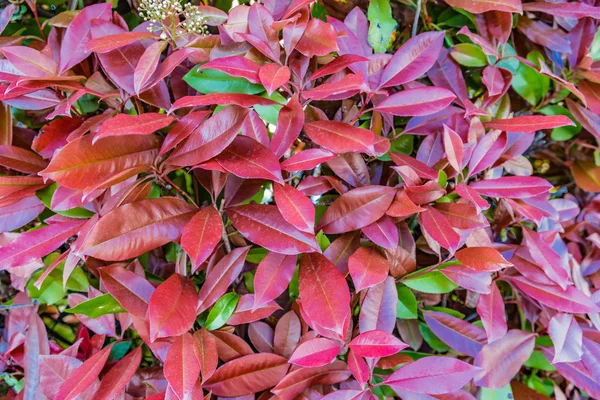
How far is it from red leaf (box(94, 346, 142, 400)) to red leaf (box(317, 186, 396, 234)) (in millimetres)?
385

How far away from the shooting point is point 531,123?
28.5 inches

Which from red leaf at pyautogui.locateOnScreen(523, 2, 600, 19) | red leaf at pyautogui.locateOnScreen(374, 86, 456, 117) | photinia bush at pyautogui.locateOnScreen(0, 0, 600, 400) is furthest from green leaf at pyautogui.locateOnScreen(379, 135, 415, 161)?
red leaf at pyautogui.locateOnScreen(523, 2, 600, 19)

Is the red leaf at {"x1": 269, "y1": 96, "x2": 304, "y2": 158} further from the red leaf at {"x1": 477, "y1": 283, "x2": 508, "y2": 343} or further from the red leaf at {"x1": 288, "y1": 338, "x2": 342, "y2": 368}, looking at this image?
the red leaf at {"x1": 477, "y1": 283, "x2": 508, "y2": 343}

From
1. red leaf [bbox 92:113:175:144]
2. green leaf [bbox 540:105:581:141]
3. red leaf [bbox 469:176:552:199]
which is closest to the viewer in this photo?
red leaf [bbox 92:113:175:144]

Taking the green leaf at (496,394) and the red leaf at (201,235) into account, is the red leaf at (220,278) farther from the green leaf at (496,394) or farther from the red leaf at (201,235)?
the green leaf at (496,394)

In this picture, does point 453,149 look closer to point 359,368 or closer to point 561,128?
point 359,368

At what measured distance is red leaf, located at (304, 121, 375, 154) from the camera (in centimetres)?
61

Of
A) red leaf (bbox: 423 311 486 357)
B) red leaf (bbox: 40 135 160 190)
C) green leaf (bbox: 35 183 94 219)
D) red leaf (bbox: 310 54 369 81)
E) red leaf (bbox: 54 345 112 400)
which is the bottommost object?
red leaf (bbox: 423 311 486 357)

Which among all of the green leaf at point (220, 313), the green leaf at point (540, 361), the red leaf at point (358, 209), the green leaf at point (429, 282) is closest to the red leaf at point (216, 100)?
the red leaf at point (358, 209)

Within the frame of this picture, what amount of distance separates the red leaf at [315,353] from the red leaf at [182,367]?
0.14m

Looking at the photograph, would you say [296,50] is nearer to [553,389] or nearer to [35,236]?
[35,236]

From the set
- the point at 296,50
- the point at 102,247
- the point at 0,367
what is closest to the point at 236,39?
the point at 296,50

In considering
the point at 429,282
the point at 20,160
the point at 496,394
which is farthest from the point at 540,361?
the point at 20,160

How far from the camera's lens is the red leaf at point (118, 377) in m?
0.66
